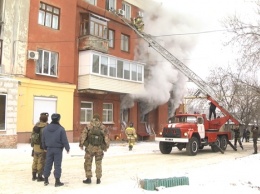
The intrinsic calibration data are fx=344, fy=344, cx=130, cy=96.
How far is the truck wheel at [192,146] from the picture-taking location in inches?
660

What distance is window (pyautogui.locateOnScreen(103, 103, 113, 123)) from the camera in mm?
26844

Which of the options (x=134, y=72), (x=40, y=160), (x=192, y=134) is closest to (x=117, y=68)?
(x=134, y=72)

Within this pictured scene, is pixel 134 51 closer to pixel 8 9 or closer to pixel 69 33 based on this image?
pixel 69 33

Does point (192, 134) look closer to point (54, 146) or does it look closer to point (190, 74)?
point (190, 74)

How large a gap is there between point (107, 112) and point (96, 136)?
18.7 m

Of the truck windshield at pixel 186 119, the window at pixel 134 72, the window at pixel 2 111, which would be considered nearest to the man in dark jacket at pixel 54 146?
the truck windshield at pixel 186 119

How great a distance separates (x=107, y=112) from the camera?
27.1 meters

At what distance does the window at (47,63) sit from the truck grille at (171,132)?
9075 millimetres

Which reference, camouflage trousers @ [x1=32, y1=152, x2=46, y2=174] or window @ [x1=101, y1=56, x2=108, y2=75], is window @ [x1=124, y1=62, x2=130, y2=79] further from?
camouflage trousers @ [x1=32, y1=152, x2=46, y2=174]

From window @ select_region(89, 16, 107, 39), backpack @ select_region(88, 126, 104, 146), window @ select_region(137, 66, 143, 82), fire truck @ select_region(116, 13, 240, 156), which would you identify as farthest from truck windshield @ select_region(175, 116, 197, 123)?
backpack @ select_region(88, 126, 104, 146)

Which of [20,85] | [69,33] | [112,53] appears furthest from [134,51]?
[20,85]

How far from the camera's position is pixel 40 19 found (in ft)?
71.9

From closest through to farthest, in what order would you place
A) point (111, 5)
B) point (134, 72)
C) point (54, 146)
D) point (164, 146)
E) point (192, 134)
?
point (54, 146)
point (192, 134)
point (164, 146)
point (134, 72)
point (111, 5)

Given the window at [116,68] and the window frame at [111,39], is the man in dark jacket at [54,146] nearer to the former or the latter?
the window at [116,68]
